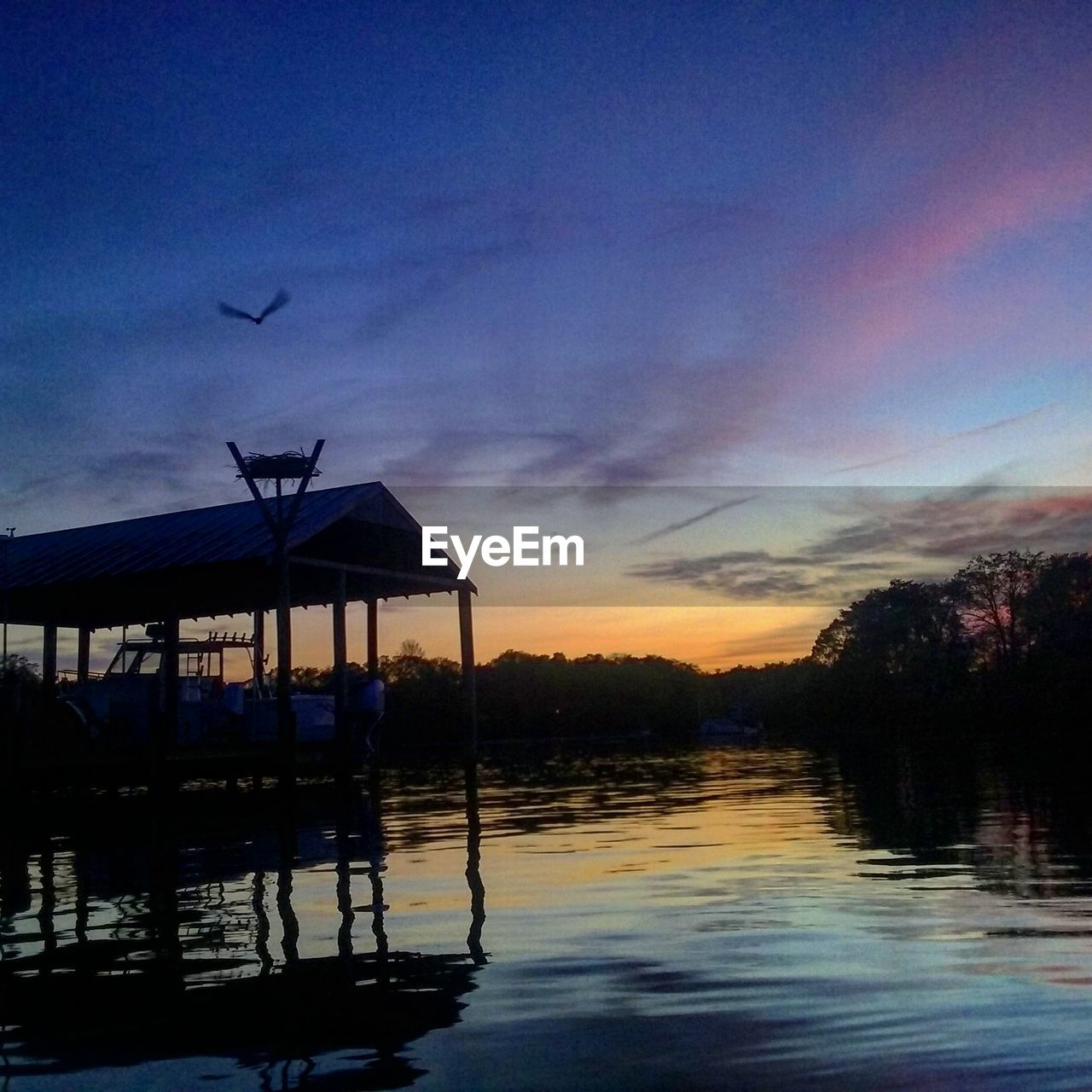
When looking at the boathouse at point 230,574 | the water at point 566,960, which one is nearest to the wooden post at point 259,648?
the boathouse at point 230,574

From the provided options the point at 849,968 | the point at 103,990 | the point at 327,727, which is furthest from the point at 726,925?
the point at 327,727

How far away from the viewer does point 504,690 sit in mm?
117562

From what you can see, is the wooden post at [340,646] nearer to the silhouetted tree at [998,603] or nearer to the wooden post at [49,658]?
the wooden post at [49,658]

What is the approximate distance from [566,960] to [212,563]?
18779mm

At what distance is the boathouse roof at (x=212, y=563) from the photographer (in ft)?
84.7

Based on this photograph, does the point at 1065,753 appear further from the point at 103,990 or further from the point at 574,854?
the point at 103,990

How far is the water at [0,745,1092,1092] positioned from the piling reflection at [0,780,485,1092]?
0.03m

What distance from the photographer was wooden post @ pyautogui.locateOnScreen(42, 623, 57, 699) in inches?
1214

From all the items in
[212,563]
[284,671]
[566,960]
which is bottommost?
[566,960]

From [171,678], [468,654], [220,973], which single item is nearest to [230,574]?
[171,678]

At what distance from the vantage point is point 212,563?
974 inches

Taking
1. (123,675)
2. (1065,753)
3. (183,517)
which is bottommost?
(1065,753)

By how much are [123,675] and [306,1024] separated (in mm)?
24713

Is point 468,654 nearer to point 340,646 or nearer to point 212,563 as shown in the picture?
point 340,646
